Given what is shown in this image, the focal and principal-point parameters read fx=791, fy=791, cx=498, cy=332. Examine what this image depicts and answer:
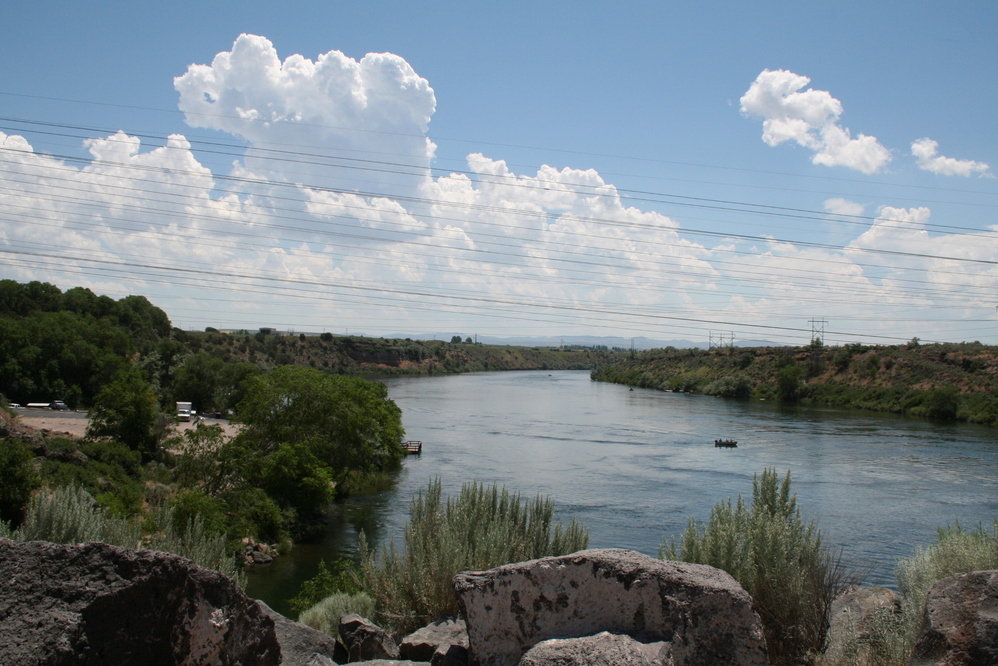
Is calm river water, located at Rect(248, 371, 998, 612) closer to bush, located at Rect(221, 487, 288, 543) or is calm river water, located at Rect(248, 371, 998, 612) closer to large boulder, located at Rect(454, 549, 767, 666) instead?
bush, located at Rect(221, 487, 288, 543)

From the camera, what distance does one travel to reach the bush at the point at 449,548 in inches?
391

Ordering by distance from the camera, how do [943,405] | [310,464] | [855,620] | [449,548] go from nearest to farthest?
[855,620] < [449,548] < [310,464] < [943,405]

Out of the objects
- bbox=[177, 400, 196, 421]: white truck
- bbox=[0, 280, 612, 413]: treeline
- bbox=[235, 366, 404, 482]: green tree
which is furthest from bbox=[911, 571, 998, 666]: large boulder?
bbox=[177, 400, 196, 421]: white truck

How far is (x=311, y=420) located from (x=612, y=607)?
124 ft

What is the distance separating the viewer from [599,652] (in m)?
5.16

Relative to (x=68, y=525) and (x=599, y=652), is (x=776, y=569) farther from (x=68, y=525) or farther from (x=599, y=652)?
(x=68, y=525)

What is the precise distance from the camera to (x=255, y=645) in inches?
216

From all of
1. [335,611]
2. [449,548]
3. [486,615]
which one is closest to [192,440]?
[335,611]

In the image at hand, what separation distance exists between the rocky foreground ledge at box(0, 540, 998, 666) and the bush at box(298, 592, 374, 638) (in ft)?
16.2

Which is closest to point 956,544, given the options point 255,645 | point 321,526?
point 255,645

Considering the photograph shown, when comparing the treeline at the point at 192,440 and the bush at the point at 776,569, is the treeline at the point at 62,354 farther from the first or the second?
the bush at the point at 776,569

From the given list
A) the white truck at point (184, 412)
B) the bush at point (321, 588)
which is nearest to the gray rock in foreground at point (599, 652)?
the bush at point (321, 588)

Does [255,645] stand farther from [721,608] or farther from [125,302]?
[125,302]

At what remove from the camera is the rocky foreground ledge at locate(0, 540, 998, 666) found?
4.86m
